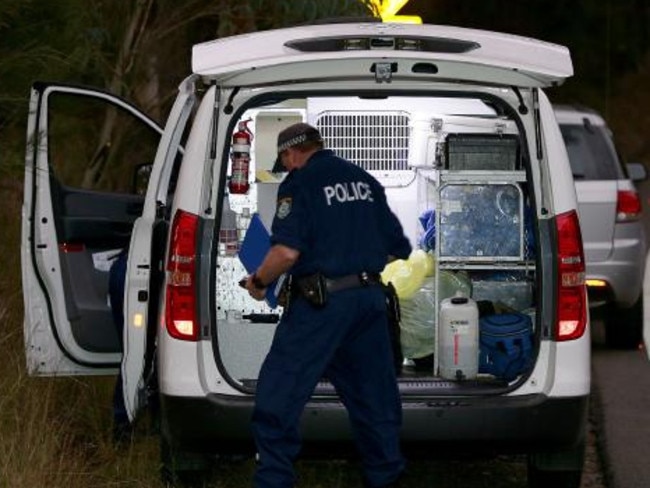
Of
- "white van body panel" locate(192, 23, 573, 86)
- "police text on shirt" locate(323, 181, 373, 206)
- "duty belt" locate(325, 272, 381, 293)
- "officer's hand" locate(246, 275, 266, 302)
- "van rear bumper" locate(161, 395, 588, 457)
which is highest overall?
"white van body panel" locate(192, 23, 573, 86)

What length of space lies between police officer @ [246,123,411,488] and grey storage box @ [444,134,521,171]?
1.09 m

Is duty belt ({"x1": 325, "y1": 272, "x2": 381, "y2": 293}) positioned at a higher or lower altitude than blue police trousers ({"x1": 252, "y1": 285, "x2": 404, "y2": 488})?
higher

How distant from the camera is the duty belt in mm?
6938

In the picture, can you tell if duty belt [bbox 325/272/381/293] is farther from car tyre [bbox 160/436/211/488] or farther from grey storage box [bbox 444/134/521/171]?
grey storage box [bbox 444/134/521/171]

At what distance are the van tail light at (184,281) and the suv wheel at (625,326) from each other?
6052 millimetres

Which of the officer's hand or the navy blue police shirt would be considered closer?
the navy blue police shirt

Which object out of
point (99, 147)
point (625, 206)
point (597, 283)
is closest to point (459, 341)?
point (597, 283)

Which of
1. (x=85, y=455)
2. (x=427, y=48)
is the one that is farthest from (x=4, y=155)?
(x=427, y=48)

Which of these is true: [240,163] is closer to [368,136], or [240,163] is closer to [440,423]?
[368,136]

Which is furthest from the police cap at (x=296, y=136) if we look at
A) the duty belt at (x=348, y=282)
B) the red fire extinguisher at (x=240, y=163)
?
the red fire extinguisher at (x=240, y=163)

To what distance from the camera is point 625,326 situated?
12.6 meters

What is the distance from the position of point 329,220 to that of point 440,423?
96 cm

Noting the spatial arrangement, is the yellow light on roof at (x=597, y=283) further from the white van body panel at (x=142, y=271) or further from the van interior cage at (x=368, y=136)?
the white van body panel at (x=142, y=271)

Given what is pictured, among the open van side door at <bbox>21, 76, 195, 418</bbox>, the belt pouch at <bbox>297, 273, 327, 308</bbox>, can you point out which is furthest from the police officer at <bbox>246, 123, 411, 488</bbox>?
the open van side door at <bbox>21, 76, 195, 418</bbox>
